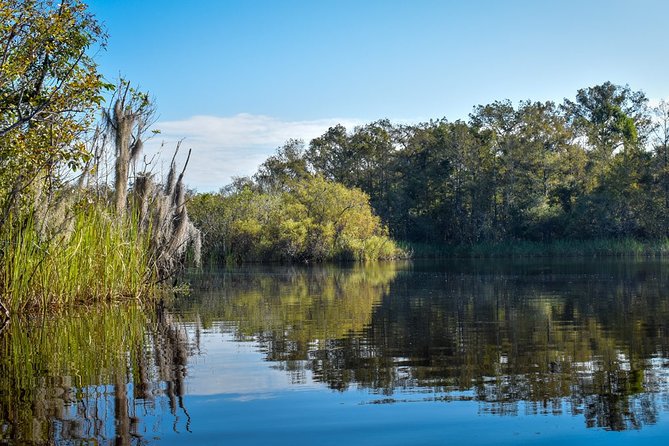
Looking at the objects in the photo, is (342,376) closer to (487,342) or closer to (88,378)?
(88,378)

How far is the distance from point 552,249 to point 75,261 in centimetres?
4784

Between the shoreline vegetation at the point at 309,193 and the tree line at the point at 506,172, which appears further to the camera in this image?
the tree line at the point at 506,172

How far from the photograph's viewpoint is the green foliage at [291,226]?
50219 mm

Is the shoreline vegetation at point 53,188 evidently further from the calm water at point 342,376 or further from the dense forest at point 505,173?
the dense forest at point 505,173

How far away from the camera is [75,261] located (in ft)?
45.4

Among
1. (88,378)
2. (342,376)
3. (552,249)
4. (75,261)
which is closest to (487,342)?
(342,376)

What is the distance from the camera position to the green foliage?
50.2 meters

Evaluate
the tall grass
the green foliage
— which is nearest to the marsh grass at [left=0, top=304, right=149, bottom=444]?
the tall grass

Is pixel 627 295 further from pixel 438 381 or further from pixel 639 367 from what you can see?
pixel 438 381

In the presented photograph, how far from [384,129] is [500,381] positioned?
204 feet

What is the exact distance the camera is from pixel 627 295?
1781 centimetres

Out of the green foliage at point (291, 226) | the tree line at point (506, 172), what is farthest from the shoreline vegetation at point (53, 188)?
the tree line at point (506, 172)

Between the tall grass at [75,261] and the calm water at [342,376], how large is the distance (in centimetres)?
66

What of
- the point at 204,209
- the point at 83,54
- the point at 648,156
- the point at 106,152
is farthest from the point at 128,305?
the point at 648,156
